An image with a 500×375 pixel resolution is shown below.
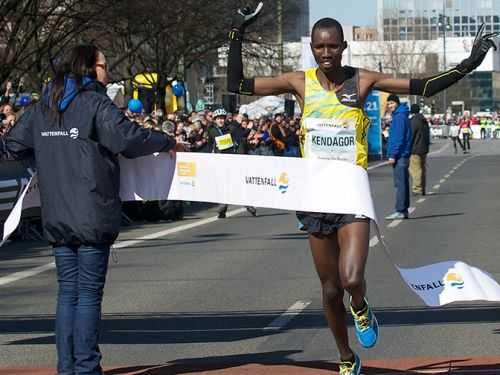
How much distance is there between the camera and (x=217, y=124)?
24.3 m

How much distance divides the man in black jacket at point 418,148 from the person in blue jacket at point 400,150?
13.9 ft

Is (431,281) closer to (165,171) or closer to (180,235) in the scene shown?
(165,171)

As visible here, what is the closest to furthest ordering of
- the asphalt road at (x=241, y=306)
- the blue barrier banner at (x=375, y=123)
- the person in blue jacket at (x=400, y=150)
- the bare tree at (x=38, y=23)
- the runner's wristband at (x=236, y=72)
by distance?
the runner's wristband at (x=236, y=72)
the asphalt road at (x=241, y=306)
the person in blue jacket at (x=400, y=150)
the bare tree at (x=38, y=23)
the blue barrier banner at (x=375, y=123)

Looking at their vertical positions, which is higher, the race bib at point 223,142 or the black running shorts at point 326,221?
the black running shorts at point 326,221

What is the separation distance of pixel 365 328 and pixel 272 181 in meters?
1.14

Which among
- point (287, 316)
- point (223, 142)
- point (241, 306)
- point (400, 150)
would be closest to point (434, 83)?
point (287, 316)

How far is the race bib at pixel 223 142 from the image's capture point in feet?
75.9

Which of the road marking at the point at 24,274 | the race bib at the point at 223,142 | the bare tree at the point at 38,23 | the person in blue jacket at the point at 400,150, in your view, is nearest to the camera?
the road marking at the point at 24,274

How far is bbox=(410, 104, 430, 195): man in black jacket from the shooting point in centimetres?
2741

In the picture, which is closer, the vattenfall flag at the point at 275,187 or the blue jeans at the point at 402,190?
the vattenfall flag at the point at 275,187

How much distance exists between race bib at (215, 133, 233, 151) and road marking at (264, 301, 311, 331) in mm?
11512

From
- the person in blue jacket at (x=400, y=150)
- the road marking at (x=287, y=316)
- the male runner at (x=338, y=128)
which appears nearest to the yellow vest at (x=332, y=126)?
the male runner at (x=338, y=128)

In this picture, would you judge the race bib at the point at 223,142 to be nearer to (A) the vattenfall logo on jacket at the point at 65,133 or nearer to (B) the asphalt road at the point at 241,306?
(B) the asphalt road at the point at 241,306

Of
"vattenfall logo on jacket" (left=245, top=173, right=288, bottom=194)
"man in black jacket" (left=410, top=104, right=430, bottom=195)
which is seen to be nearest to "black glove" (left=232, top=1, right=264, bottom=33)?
"vattenfall logo on jacket" (left=245, top=173, right=288, bottom=194)
